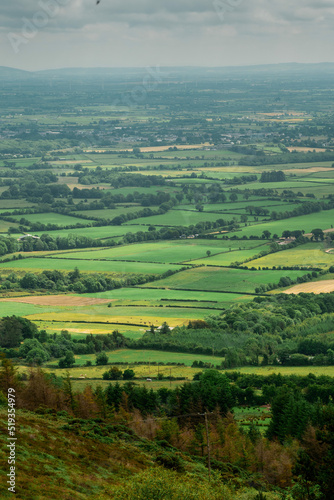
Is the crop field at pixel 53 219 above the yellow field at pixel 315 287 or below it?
above

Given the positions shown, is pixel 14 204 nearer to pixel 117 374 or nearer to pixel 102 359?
pixel 102 359

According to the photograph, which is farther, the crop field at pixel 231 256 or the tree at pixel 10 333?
the crop field at pixel 231 256

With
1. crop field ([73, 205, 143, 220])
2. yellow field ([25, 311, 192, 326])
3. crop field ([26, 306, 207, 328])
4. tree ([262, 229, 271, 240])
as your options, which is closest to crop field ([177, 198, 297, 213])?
crop field ([73, 205, 143, 220])

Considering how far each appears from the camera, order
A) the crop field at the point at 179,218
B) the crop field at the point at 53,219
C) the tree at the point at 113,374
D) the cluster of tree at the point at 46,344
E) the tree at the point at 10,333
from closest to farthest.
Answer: the tree at the point at 113,374, the cluster of tree at the point at 46,344, the tree at the point at 10,333, the crop field at the point at 179,218, the crop field at the point at 53,219

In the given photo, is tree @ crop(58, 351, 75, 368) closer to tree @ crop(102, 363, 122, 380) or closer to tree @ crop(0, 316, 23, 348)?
tree @ crop(102, 363, 122, 380)

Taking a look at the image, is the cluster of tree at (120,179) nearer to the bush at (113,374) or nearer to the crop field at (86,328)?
the crop field at (86,328)

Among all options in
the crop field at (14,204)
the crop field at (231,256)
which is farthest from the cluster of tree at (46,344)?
the crop field at (14,204)
